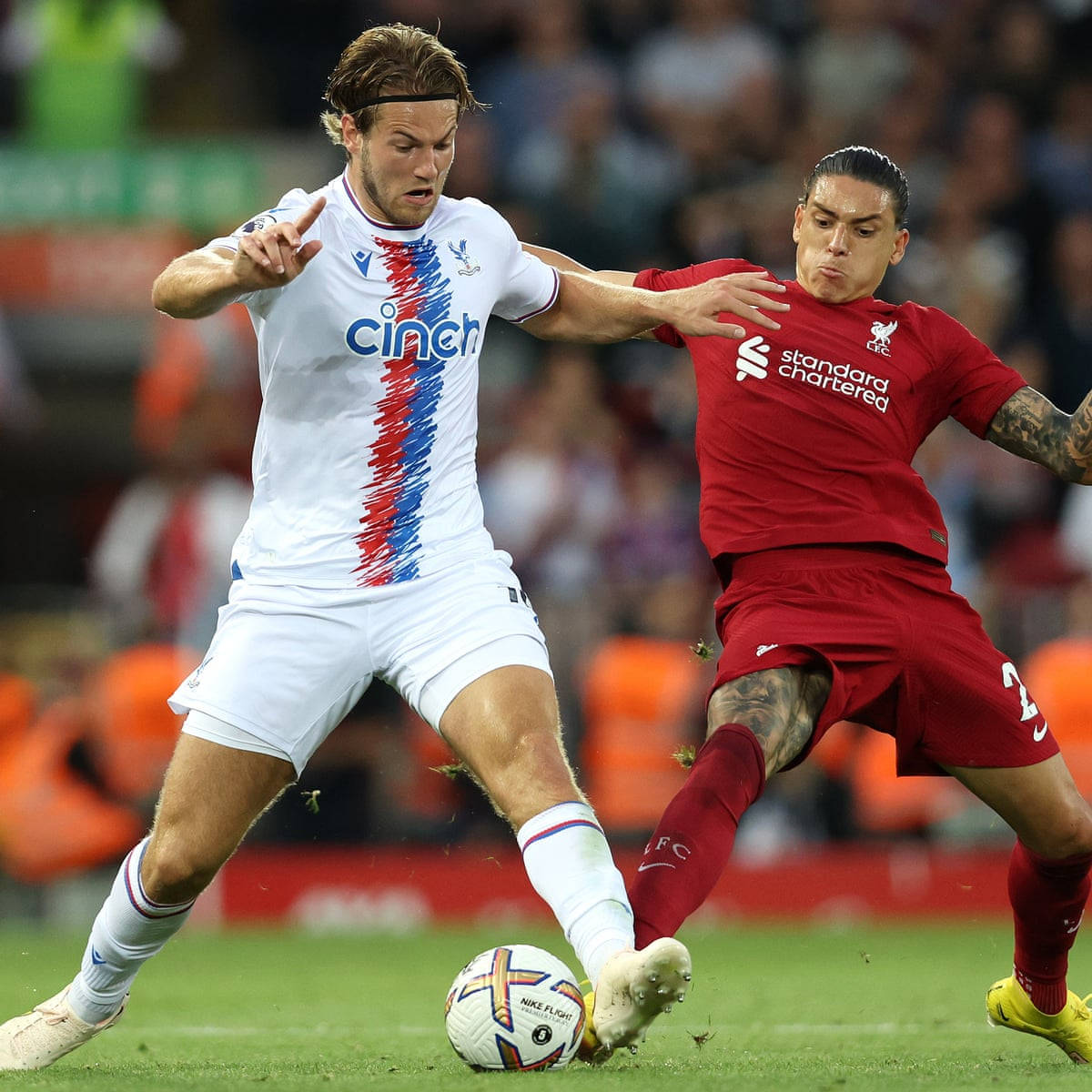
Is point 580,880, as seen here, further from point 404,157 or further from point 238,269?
point 404,157

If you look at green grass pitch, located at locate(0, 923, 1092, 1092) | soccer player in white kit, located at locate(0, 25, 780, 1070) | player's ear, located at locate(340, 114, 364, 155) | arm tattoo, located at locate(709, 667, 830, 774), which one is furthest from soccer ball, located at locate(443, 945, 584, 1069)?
player's ear, located at locate(340, 114, 364, 155)

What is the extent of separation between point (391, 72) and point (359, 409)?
2.93 ft

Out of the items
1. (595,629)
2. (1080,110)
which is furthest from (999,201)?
(595,629)

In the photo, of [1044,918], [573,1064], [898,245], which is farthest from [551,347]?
[573,1064]

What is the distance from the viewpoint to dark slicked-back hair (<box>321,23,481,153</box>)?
5.33m

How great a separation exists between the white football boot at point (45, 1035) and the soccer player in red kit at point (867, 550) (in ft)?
5.87

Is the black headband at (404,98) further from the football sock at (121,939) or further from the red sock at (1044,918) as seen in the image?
the red sock at (1044,918)

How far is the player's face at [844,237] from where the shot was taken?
→ 19.2 ft

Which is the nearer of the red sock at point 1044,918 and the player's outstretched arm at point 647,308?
the player's outstretched arm at point 647,308

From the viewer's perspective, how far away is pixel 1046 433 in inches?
224

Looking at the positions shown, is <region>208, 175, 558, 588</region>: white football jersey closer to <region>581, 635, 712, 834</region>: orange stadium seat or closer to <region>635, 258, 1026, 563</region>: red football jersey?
<region>635, 258, 1026, 563</region>: red football jersey

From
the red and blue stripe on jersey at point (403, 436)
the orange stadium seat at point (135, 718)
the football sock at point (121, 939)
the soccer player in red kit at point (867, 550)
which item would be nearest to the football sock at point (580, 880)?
the soccer player in red kit at point (867, 550)

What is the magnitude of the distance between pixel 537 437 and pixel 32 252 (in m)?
4.03

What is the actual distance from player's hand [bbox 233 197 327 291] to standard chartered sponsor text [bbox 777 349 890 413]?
1.61 metres
